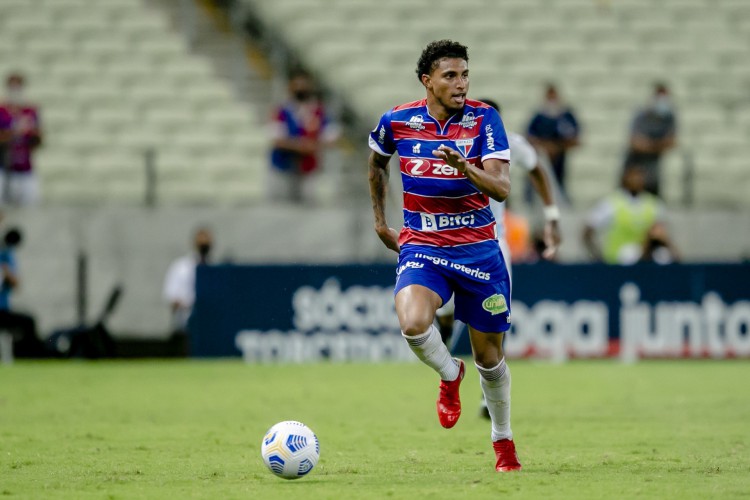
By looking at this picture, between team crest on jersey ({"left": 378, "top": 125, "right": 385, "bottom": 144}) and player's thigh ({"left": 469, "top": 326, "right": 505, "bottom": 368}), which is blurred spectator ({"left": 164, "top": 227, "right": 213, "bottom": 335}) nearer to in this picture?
team crest on jersey ({"left": 378, "top": 125, "right": 385, "bottom": 144})

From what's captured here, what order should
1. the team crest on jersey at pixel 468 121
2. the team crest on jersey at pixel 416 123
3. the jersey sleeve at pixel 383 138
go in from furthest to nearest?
1. the jersey sleeve at pixel 383 138
2. the team crest on jersey at pixel 416 123
3. the team crest on jersey at pixel 468 121

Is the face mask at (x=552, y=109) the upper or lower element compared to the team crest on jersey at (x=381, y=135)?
upper

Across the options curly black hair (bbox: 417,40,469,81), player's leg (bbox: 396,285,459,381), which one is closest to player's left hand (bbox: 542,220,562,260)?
player's leg (bbox: 396,285,459,381)

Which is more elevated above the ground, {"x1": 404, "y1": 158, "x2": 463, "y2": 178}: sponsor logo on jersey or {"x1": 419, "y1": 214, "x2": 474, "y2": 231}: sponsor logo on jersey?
{"x1": 404, "y1": 158, "x2": 463, "y2": 178}: sponsor logo on jersey

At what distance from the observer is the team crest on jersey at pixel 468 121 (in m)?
8.23

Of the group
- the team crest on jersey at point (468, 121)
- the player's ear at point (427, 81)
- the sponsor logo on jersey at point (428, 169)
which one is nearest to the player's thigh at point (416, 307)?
the sponsor logo on jersey at point (428, 169)

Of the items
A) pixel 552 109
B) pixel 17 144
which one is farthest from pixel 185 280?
pixel 552 109

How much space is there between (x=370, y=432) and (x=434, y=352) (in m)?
2.61

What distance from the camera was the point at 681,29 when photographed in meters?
25.0

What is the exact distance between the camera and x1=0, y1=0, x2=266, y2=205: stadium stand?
21.9 meters

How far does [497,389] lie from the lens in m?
8.26

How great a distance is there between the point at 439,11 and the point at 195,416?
47.6 feet

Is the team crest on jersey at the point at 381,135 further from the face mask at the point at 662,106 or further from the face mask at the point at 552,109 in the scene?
the face mask at the point at 662,106

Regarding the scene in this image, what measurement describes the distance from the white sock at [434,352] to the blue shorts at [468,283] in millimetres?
210
